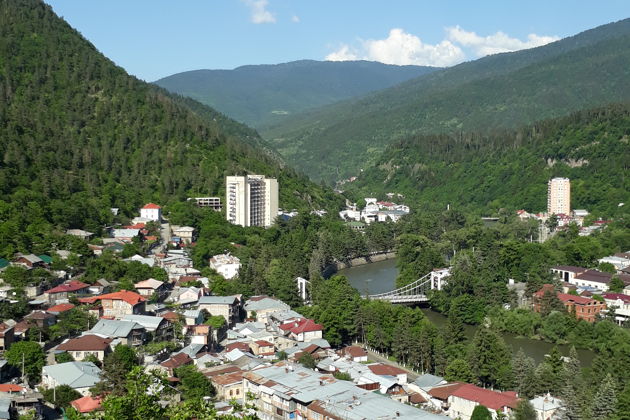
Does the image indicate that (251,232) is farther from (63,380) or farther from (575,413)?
(575,413)

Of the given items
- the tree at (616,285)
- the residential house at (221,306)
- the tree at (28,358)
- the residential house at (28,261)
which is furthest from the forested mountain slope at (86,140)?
the tree at (616,285)

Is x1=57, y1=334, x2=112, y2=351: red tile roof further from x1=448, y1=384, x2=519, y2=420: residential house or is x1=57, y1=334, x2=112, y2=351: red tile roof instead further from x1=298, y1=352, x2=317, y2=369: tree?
x1=448, y1=384, x2=519, y2=420: residential house

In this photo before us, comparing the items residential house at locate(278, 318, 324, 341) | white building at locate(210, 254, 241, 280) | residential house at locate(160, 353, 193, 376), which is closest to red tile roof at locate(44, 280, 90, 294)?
residential house at locate(160, 353, 193, 376)

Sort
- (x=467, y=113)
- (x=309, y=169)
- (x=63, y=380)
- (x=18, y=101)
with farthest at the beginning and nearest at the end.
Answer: (x=467, y=113), (x=309, y=169), (x=18, y=101), (x=63, y=380)

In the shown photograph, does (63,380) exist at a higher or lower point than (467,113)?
lower

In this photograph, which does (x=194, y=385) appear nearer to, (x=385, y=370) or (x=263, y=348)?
(x=263, y=348)

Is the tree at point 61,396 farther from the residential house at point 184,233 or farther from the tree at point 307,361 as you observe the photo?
the residential house at point 184,233

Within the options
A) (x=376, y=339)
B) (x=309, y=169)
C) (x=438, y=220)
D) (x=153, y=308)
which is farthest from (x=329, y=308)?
(x=309, y=169)
